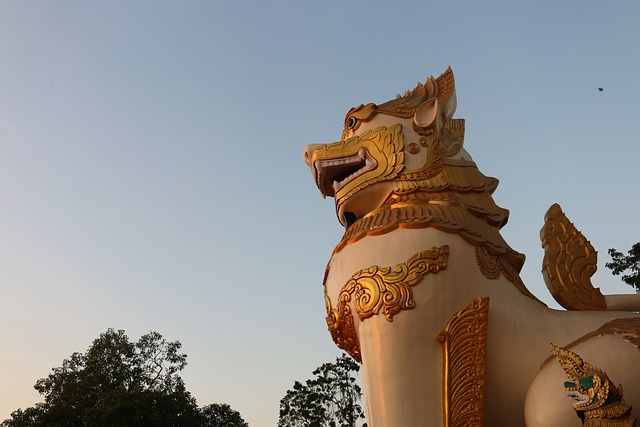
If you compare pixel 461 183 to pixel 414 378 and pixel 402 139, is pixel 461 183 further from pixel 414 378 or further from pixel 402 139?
pixel 414 378

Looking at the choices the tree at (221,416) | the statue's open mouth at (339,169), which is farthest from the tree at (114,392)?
the statue's open mouth at (339,169)

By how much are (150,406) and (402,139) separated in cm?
1371

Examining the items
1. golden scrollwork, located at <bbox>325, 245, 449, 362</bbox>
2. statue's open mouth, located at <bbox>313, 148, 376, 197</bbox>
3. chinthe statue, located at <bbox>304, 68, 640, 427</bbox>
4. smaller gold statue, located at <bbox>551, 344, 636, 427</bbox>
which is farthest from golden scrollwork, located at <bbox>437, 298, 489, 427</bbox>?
statue's open mouth, located at <bbox>313, 148, 376, 197</bbox>

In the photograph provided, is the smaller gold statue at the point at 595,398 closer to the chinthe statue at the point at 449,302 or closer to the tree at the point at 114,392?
the chinthe statue at the point at 449,302

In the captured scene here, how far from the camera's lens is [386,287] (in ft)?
19.9

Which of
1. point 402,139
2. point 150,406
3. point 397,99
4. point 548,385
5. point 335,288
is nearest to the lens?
point 548,385

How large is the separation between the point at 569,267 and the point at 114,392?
14560 millimetres

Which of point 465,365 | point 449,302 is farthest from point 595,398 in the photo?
point 449,302

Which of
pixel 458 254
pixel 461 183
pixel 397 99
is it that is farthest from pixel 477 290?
pixel 397 99

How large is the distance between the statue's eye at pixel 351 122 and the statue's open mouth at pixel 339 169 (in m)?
0.50

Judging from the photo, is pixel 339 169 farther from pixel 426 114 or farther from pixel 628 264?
pixel 628 264

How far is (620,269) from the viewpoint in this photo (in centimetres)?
2086

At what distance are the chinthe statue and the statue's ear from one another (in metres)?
0.02

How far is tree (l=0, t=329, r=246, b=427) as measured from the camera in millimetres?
17391
